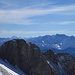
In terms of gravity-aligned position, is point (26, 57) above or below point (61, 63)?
above

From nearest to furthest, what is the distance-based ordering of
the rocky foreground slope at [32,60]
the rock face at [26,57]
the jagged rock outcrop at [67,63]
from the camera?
the rock face at [26,57], the rocky foreground slope at [32,60], the jagged rock outcrop at [67,63]

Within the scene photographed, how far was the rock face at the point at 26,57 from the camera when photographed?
89.5 metres

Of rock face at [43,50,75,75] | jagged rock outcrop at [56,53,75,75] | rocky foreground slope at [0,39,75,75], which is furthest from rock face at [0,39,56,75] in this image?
jagged rock outcrop at [56,53,75,75]

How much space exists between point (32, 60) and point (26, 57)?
3431 mm

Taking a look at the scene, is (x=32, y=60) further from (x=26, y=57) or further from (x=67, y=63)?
(x=67, y=63)

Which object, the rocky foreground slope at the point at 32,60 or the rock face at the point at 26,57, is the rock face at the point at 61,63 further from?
the rock face at the point at 26,57

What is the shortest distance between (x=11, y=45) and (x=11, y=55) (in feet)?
17.0

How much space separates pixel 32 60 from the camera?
307ft

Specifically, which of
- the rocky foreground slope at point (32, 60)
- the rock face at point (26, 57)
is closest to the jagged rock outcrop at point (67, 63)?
the rocky foreground slope at point (32, 60)

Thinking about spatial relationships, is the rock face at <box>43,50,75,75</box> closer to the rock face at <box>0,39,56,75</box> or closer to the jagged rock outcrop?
the jagged rock outcrop

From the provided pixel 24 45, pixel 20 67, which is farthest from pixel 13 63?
pixel 24 45

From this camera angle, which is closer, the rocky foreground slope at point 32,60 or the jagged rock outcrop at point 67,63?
the rocky foreground slope at point 32,60

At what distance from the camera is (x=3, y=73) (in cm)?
7000

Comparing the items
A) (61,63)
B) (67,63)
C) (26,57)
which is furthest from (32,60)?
(67,63)
